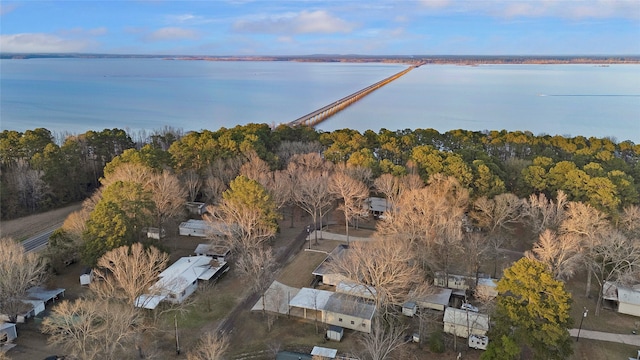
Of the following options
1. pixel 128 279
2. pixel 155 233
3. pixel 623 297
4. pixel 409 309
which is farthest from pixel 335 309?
pixel 155 233

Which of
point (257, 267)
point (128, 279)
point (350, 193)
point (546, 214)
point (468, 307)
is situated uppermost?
point (350, 193)

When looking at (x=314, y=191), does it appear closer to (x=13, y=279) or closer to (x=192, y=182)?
(x=192, y=182)

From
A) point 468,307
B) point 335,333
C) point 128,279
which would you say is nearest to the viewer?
point 128,279

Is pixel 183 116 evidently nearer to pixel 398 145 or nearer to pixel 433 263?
pixel 398 145

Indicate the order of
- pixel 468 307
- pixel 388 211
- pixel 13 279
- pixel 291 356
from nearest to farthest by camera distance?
pixel 291 356
pixel 13 279
pixel 468 307
pixel 388 211

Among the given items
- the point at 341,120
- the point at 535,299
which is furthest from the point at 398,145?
the point at 341,120
